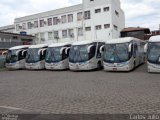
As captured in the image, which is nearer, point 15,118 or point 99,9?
point 15,118

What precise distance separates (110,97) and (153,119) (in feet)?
10.5

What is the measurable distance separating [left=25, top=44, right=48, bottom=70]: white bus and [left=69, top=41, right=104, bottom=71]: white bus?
482 centimetres

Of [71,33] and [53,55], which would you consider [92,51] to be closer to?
[53,55]

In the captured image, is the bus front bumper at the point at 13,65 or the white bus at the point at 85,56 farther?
the bus front bumper at the point at 13,65

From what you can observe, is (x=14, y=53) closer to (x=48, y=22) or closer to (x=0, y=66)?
(x=0, y=66)

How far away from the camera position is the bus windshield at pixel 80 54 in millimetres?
21297

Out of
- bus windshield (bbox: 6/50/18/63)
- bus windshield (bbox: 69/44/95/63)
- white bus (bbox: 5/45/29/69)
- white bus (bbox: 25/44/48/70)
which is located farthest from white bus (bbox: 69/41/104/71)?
bus windshield (bbox: 6/50/18/63)

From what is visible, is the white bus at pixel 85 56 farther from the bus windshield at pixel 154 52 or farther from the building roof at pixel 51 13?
the building roof at pixel 51 13

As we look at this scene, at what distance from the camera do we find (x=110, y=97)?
9.48m

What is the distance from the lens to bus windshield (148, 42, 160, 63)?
56.4 feet

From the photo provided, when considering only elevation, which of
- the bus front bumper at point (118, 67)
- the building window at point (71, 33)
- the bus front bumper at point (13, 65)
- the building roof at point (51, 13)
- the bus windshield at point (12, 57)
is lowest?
the bus front bumper at point (13, 65)

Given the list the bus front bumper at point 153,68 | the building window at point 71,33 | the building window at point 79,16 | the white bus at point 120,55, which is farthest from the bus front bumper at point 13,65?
the building window at point 79,16

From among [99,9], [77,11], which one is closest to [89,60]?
[99,9]

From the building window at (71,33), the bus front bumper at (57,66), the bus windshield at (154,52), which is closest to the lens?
the bus windshield at (154,52)
